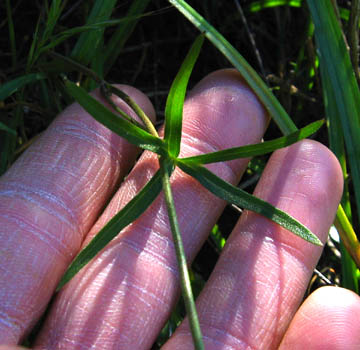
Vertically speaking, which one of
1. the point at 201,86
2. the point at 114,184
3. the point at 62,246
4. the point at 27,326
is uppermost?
the point at 201,86

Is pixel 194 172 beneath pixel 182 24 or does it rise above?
beneath

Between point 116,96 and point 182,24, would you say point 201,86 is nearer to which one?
point 116,96

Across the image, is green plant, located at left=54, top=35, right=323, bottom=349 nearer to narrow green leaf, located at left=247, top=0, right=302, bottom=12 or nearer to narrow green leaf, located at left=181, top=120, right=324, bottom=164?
narrow green leaf, located at left=181, top=120, right=324, bottom=164

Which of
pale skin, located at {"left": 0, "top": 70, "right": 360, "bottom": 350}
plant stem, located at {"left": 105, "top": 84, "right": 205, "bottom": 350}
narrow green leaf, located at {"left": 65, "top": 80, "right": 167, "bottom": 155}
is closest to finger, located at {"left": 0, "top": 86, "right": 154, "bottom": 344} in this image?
pale skin, located at {"left": 0, "top": 70, "right": 360, "bottom": 350}

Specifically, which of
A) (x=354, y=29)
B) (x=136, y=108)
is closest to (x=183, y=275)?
(x=136, y=108)

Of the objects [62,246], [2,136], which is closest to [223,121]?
[62,246]

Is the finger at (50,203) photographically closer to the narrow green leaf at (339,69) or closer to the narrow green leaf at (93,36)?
the narrow green leaf at (93,36)

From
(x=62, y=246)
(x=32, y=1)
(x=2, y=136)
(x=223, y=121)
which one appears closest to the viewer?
(x=62, y=246)
